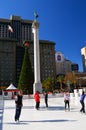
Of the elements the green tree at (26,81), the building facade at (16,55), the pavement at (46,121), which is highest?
the building facade at (16,55)

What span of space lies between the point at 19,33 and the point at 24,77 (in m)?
120

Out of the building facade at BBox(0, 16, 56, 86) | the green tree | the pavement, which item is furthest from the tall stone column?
the building facade at BBox(0, 16, 56, 86)

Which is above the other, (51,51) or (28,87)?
(51,51)

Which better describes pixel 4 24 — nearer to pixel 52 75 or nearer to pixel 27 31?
pixel 27 31

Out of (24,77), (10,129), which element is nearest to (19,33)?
(24,77)

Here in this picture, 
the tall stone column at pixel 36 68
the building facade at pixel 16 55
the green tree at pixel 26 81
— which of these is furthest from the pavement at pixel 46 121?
the building facade at pixel 16 55

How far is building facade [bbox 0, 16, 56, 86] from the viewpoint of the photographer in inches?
5408

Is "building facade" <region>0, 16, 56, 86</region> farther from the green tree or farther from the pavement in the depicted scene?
the pavement

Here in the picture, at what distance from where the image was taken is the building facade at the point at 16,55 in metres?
137

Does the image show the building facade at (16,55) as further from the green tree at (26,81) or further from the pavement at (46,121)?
the pavement at (46,121)

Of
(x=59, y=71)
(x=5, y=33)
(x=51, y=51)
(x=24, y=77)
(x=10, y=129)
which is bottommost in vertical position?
(x=10, y=129)

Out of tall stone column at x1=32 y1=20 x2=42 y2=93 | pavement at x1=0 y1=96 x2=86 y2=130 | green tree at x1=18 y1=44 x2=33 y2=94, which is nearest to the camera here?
pavement at x1=0 y1=96 x2=86 y2=130

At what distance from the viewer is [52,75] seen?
150 metres

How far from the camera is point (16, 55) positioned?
147 metres
